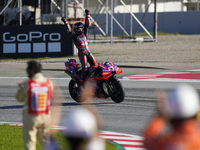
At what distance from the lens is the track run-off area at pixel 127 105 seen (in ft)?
23.8

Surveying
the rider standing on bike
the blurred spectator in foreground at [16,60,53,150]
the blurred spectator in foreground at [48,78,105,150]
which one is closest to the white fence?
the rider standing on bike

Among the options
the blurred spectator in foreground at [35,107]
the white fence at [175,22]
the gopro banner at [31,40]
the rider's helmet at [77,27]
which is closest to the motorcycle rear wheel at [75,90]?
the rider's helmet at [77,27]

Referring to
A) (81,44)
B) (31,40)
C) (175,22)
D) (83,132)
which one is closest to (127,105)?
(81,44)

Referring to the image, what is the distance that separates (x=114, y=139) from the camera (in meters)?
6.78

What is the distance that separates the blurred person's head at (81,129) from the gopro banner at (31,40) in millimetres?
18708

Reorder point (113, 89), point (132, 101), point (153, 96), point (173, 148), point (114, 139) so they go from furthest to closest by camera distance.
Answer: point (153, 96) < point (132, 101) < point (113, 89) < point (114, 139) < point (173, 148)

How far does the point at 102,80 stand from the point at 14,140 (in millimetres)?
3455

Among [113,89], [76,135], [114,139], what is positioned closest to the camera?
[76,135]

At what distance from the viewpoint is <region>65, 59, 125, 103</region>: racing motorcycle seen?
9.41m

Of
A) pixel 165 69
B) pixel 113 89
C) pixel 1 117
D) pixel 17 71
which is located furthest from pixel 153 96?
pixel 17 71

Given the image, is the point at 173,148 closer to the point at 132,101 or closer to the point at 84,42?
the point at 132,101

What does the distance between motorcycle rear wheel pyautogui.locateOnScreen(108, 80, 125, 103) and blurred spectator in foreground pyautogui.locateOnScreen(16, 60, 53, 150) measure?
4.81 metres

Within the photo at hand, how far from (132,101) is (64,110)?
1929 millimetres

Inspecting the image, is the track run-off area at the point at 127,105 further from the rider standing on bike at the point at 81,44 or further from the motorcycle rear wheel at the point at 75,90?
the rider standing on bike at the point at 81,44
